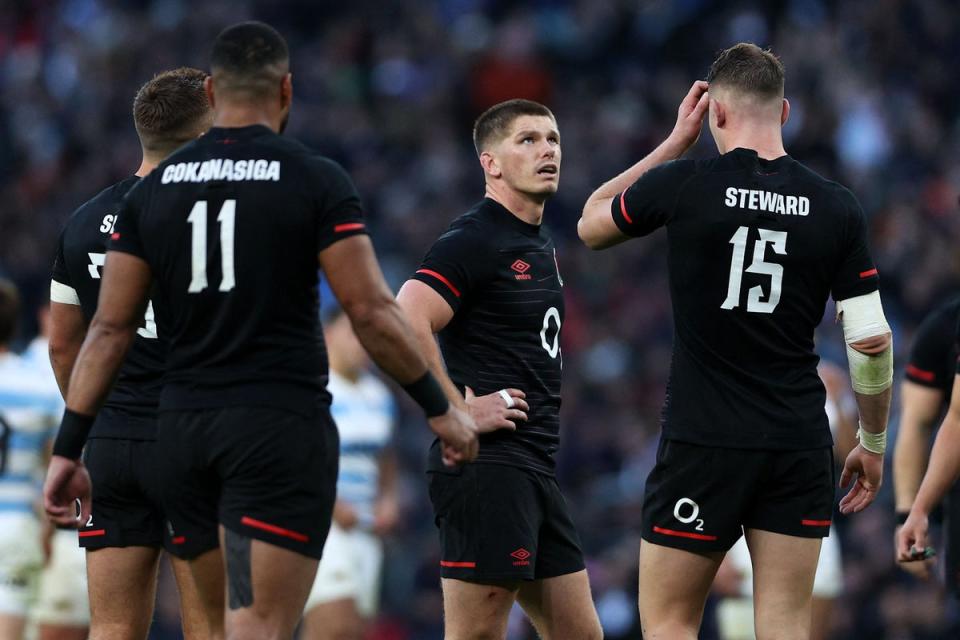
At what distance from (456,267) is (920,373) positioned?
2.87 metres

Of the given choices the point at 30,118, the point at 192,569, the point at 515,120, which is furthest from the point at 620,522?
the point at 30,118

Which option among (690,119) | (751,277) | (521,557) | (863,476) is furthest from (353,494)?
(751,277)

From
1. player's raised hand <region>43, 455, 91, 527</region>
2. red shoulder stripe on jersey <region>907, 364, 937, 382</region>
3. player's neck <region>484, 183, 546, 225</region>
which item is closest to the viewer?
player's raised hand <region>43, 455, 91, 527</region>

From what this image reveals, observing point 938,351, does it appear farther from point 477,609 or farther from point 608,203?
point 477,609

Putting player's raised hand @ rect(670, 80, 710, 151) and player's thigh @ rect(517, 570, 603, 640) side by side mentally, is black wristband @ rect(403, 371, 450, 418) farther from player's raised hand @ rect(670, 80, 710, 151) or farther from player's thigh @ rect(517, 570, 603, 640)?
player's raised hand @ rect(670, 80, 710, 151)

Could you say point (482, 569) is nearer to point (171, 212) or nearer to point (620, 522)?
point (171, 212)

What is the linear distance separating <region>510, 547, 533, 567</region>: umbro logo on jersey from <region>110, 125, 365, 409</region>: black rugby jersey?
1502 millimetres

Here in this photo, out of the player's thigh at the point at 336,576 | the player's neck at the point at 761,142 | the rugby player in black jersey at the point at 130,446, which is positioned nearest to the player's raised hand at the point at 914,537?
the player's neck at the point at 761,142

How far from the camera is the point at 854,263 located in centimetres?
637

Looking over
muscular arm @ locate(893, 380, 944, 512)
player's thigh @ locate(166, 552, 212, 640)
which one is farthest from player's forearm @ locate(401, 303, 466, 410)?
muscular arm @ locate(893, 380, 944, 512)

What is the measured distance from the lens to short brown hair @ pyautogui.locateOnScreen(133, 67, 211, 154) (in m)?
6.50

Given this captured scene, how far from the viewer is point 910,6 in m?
18.1

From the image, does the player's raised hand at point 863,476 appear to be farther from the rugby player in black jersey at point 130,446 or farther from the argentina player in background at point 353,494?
the argentina player in background at point 353,494

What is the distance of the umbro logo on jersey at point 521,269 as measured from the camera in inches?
273
